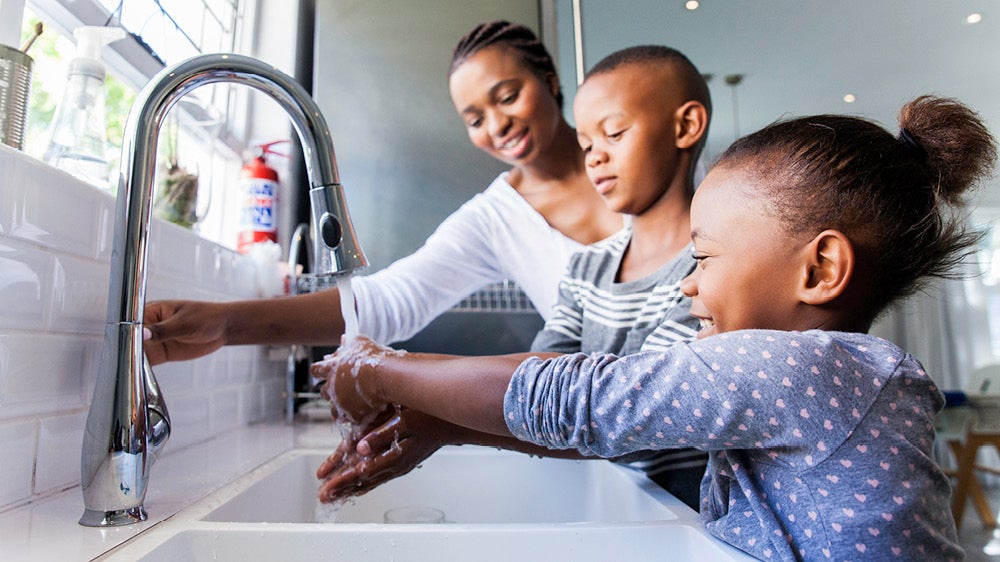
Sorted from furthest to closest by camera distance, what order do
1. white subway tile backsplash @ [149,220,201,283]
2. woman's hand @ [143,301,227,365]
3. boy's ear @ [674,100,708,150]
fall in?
1. boy's ear @ [674,100,708,150]
2. white subway tile backsplash @ [149,220,201,283]
3. woman's hand @ [143,301,227,365]

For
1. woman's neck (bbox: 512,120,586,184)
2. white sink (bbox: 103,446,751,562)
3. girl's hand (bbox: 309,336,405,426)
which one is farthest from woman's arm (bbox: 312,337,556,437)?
woman's neck (bbox: 512,120,586,184)

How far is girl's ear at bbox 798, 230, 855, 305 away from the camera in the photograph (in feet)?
1.65

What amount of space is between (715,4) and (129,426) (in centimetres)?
138

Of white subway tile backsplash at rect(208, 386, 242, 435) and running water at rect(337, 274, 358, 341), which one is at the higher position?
running water at rect(337, 274, 358, 341)

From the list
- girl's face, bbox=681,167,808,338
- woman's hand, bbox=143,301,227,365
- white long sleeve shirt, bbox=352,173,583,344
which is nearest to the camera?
girl's face, bbox=681,167,808,338

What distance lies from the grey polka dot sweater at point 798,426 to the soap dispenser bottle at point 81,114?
688 mm

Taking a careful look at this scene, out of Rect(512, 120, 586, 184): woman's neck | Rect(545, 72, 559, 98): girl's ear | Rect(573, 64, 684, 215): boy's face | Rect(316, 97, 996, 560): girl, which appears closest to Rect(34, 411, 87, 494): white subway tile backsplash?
Rect(316, 97, 996, 560): girl

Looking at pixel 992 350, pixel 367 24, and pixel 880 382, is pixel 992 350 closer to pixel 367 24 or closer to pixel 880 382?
pixel 880 382

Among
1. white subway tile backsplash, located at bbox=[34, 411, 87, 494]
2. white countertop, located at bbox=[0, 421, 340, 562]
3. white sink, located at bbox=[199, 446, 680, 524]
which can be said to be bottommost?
white sink, located at bbox=[199, 446, 680, 524]

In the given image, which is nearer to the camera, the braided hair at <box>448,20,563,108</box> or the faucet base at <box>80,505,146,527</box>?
the faucet base at <box>80,505,146,527</box>

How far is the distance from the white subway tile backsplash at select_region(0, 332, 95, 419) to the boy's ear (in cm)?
85

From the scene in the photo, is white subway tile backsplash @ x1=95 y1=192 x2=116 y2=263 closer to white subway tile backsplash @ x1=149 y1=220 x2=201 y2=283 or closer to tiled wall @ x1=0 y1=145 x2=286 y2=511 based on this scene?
tiled wall @ x1=0 y1=145 x2=286 y2=511

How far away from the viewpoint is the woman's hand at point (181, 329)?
770mm

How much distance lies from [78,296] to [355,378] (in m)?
0.31
